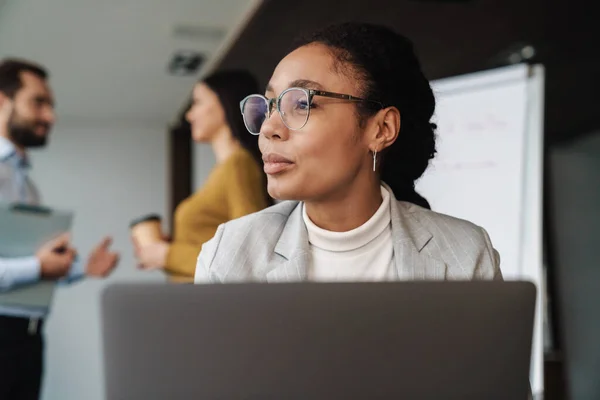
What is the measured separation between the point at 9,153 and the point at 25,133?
0.10m

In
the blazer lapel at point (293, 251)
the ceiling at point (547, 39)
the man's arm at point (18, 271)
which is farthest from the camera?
the ceiling at point (547, 39)

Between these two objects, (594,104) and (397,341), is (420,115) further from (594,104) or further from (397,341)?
(594,104)

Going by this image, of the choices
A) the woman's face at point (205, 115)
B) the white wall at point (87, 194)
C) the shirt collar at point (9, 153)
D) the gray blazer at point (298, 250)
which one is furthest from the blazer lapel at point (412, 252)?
the shirt collar at point (9, 153)

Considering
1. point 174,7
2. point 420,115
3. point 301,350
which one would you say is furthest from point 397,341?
point 174,7

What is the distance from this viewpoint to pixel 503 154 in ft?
4.63

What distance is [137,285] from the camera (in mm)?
567

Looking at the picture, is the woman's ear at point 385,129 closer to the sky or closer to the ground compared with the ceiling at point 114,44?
closer to the ground

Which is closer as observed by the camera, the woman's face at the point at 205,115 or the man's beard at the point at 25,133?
the woman's face at the point at 205,115

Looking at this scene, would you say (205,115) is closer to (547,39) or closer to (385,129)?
(385,129)

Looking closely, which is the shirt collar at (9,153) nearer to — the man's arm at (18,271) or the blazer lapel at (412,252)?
the man's arm at (18,271)

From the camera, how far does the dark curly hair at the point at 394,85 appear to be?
808 millimetres

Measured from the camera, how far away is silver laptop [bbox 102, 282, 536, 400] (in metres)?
0.58

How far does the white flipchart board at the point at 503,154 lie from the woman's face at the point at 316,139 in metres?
0.23

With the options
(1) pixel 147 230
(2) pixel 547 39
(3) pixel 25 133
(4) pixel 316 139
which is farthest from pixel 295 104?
(2) pixel 547 39
